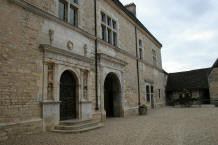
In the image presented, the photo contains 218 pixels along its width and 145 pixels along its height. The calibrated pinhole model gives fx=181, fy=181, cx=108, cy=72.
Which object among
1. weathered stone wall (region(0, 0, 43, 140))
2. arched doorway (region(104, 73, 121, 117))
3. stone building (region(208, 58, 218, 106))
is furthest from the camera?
stone building (region(208, 58, 218, 106))

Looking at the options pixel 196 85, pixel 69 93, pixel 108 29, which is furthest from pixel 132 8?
pixel 69 93

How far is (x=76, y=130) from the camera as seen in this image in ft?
18.0

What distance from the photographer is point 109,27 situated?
995 cm

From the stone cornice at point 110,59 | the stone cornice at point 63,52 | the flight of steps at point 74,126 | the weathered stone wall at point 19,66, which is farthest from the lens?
the stone cornice at point 110,59

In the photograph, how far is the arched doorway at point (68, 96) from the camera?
6.67 m

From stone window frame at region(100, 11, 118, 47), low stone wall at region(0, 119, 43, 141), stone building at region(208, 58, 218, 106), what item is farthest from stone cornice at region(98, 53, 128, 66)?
stone building at region(208, 58, 218, 106)

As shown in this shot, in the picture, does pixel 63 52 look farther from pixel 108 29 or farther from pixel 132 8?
pixel 132 8

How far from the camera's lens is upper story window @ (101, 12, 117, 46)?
963cm

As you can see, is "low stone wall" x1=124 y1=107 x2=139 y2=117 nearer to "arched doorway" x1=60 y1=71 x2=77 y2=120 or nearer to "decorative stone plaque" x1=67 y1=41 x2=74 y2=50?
"arched doorway" x1=60 y1=71 x2=77 y2=120

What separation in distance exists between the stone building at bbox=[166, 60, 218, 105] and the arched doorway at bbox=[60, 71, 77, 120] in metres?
14.6

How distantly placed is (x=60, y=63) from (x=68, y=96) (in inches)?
54.5

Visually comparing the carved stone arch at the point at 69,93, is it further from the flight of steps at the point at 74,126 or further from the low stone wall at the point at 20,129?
the low stone wall at the point at 20,129

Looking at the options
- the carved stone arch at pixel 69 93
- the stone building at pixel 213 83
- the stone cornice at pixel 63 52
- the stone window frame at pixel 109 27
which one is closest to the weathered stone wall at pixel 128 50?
the stone window frame at pixel 109 27

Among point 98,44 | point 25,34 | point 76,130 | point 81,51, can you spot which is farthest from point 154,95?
point 25,34
